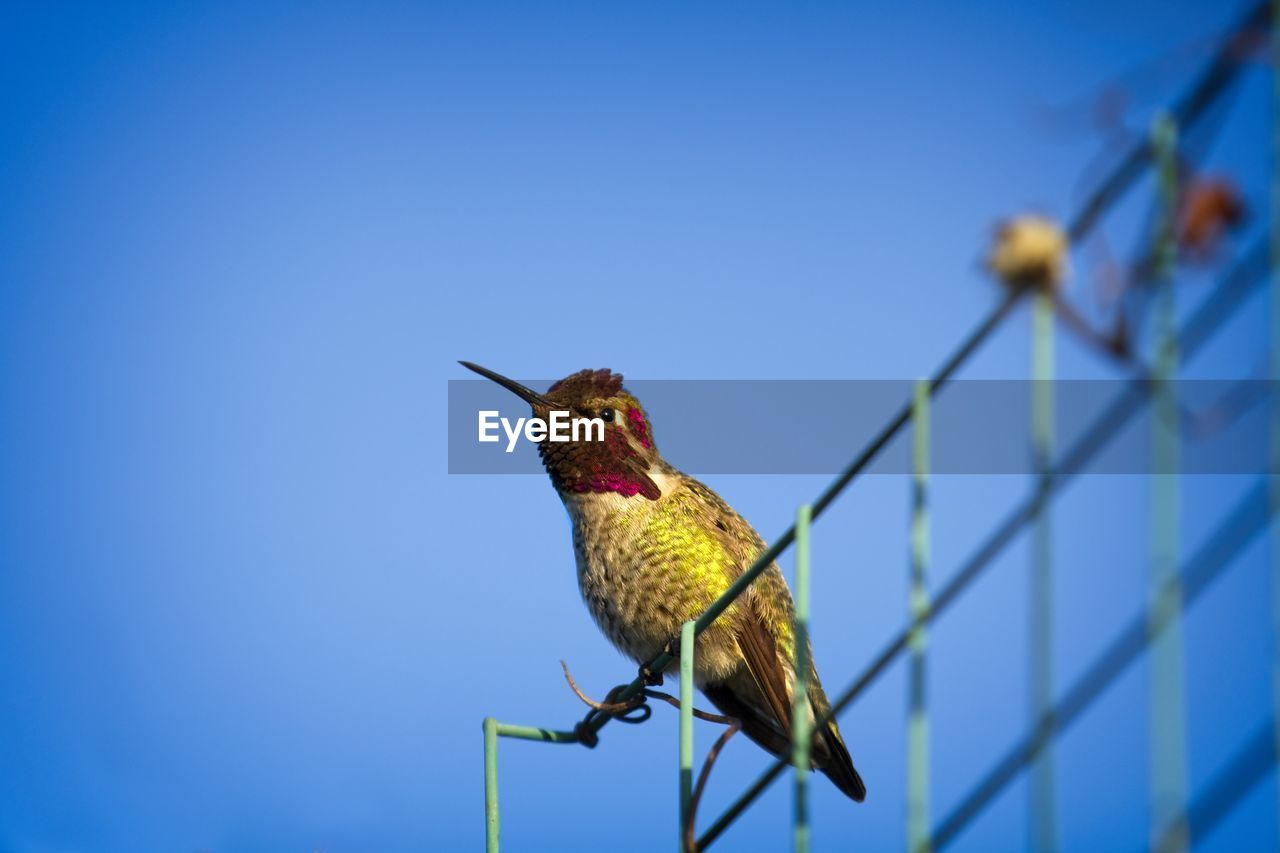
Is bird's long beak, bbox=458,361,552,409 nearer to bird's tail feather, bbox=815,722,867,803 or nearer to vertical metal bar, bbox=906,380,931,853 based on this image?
bird's tail feather, bbox=815,722,867,803

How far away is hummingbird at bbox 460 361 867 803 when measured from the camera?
821 cm

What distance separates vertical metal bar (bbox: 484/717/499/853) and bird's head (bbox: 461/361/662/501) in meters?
3.74

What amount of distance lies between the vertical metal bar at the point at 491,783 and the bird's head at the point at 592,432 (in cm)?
374

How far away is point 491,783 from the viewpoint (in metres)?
5.08

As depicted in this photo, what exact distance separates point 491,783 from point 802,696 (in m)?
1.90

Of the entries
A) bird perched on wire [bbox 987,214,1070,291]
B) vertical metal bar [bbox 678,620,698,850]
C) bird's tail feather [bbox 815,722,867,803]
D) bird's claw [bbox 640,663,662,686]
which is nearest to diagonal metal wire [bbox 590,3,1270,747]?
bird perched on wire [bbox 987,214,1070,291]

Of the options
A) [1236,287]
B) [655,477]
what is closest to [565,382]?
[655,477]

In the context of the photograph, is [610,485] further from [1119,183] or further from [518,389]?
[1119,183]

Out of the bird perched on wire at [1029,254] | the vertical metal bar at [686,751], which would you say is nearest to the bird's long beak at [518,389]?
the vertical metal bar at [686,751]

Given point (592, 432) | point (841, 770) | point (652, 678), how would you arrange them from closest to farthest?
point (652, 678) < point (841, 770) < point (592, 432)

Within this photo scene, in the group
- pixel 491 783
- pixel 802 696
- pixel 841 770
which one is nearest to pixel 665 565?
pixel 841 770

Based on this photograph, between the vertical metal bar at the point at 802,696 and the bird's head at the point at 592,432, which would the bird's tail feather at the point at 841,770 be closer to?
the bird's head at the point at 592,432

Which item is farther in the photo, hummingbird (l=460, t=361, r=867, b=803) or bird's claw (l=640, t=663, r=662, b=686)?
hummingbird (l=460, t=361, r=867, b=803)

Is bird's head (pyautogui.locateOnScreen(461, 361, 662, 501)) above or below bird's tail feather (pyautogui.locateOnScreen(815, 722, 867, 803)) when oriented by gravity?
above
